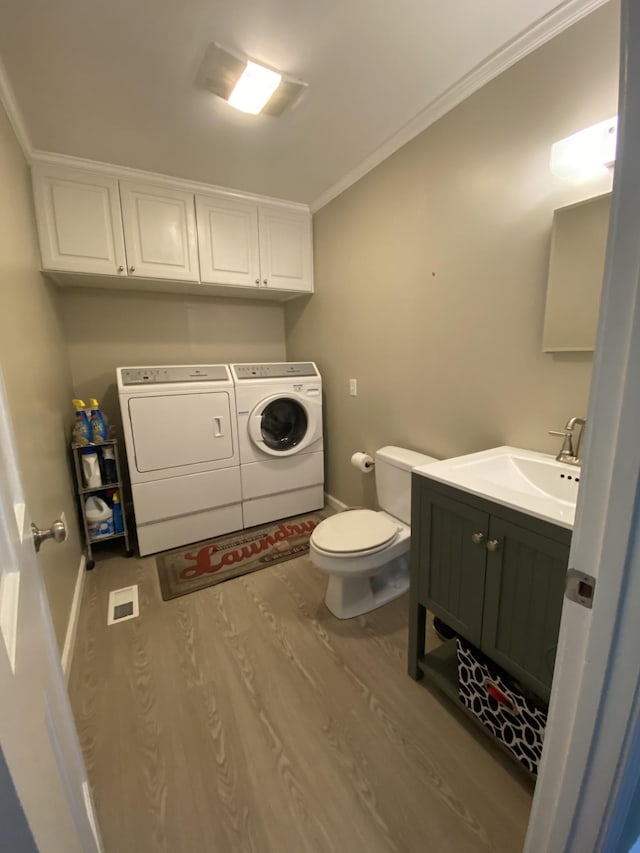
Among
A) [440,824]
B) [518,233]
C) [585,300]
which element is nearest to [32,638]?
[440,824]

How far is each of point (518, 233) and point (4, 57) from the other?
208cm

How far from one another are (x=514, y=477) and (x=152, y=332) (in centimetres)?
261

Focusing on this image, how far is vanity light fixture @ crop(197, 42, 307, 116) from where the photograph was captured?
54.9 inches

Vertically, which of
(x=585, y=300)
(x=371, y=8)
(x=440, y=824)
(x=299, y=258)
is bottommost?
(x=440, y=824)

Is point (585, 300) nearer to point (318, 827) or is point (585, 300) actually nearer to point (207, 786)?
point (318, 827)

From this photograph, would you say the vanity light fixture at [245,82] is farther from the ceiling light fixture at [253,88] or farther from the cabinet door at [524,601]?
the cabinet door at [524,601]

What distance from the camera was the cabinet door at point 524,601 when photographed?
960 millimetres

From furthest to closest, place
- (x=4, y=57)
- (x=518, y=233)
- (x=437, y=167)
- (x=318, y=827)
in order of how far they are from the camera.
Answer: (x=437, y=167) → (x=518, y=233) → (x=4, y=57) → (x=318, y=827)

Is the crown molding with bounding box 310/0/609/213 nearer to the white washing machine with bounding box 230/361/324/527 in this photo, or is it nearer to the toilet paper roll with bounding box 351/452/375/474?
the white washing machine with bounding box 230/361/324/527

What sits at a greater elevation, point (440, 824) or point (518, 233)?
point (518, 233)

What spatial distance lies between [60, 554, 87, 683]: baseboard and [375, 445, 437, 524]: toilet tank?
153cm

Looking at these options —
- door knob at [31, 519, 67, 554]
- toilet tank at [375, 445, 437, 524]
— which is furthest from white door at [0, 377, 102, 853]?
toilet tank at [375, 445, 437, 524]

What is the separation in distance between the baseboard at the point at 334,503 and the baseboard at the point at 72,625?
1.71 m

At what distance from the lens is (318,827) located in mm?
1019
